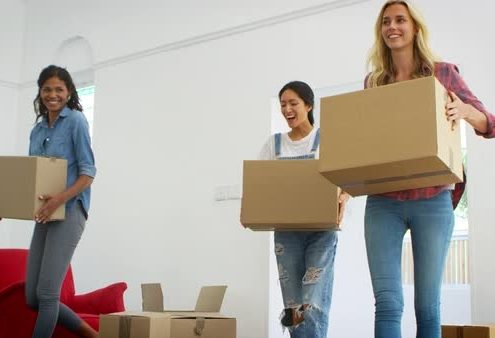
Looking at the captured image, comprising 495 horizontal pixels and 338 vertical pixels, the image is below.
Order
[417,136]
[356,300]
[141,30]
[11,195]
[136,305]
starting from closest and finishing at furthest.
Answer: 1. [417,136]
2. [11,195]
3. [356,300]
4. [136,305]
5. [141,30]

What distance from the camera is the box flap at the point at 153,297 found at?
10.8 feet

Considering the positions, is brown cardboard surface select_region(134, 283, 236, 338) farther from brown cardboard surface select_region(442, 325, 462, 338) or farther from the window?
the window

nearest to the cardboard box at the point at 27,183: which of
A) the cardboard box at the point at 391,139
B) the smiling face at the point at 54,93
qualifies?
the smiling face at the point at 54,93

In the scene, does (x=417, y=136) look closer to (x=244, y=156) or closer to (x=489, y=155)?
(x=489, y=155)

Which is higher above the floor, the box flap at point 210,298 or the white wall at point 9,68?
the white wall at point 9,68

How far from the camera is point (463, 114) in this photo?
1.91 meters

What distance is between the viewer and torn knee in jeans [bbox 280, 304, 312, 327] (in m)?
2.59

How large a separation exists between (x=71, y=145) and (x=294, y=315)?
1132 millimetres

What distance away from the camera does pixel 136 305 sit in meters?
5.18

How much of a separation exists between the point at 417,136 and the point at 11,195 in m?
1.70

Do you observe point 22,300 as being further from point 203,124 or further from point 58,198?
point 203,124

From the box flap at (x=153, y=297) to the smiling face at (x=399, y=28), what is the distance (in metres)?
1.72

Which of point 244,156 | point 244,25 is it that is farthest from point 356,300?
point 244,25

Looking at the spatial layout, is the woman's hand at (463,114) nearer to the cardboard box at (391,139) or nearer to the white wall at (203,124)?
the cardboard box at (391,139)
